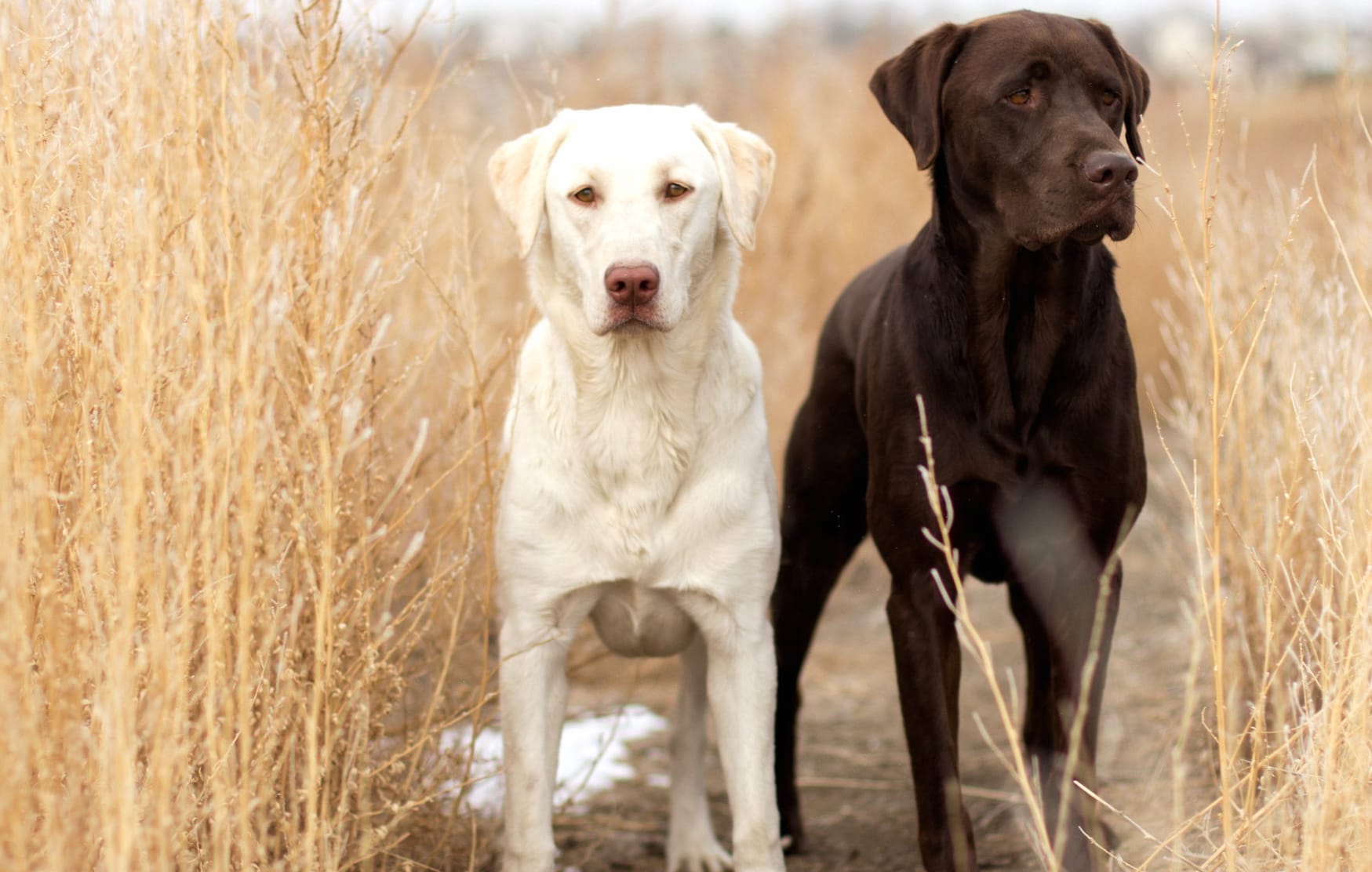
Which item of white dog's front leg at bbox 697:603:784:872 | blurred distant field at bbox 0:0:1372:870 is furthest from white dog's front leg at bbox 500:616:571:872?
white dog's front leg at bbox 697:603:784:872

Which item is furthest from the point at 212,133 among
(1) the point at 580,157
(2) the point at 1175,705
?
(2) the point at 1175,705

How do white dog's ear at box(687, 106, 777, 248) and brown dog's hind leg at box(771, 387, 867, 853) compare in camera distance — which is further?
brown dog's hind leg at box(771, 387, 867, 853)

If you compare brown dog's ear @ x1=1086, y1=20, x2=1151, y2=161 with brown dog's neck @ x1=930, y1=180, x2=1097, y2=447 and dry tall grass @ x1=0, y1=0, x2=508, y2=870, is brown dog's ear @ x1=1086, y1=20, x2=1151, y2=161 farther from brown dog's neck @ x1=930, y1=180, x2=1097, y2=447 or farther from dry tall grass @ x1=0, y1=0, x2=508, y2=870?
dry tall grass @ x1=0, y1=0, x2=508, y2=870

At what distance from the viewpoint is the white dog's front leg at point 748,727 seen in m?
3.01

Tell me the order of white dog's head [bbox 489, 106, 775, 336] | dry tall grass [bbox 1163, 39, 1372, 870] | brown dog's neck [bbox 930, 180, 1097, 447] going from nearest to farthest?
dry tall grass [bbox 1163, 39, 1372, 870] → white dog's head [bbox 489, 106, 775, 336] → brown dog's neck [bbox 930, 180, 1097, 447]

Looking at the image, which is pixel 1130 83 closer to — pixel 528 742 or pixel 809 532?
pixel 809 532

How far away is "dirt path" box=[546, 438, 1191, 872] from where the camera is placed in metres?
3.66

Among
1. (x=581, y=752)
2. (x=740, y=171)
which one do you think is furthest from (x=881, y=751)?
(x=740, y=171)

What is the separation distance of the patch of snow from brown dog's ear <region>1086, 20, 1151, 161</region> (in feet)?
5.96

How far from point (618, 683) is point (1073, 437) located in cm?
238

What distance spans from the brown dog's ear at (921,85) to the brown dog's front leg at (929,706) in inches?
36.6

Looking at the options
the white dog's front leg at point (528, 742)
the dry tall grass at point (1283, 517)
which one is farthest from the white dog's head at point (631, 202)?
the dry tall grass at point (1283, 517)

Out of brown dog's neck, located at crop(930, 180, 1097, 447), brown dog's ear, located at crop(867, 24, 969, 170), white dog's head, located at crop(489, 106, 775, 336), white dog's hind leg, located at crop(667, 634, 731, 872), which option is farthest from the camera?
white dog's hind leg, located at crop(667, 634, 731, 872)

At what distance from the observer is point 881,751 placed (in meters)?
4.58
